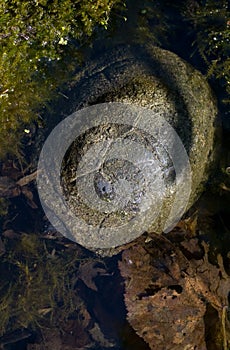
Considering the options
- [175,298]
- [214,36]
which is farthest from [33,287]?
[214,36]

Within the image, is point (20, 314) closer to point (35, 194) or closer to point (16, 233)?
point (16, 233)

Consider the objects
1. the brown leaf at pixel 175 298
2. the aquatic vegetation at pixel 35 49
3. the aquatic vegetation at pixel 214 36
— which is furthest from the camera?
the aquatic vegetation at pixel 214 36

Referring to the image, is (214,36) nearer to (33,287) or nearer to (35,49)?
(35,49)

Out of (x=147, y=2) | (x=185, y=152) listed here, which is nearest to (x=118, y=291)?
(x=185, y=152)

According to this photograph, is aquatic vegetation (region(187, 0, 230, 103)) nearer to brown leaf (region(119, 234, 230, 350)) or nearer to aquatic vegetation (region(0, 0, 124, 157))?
aquatic vegetation (region(0, 0, 124, 157))

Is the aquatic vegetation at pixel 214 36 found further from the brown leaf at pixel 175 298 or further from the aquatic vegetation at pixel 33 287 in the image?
the aquatic vegetation at pixel 33 287

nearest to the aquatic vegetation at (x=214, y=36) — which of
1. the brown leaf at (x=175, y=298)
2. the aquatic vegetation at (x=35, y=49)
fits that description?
the aquatic vegetation at (x=35, y=49)

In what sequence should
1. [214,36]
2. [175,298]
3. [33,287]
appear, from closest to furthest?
[175,298]
[214,36]
[33,287]

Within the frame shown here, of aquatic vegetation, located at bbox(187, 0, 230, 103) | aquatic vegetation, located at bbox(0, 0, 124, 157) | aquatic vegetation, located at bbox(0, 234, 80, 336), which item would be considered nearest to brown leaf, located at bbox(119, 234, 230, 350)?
aquatic vegetation, located at bbox(0, 234, 80, 336)
